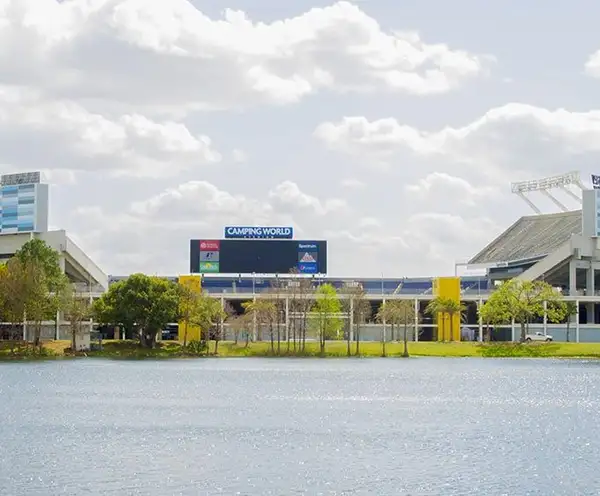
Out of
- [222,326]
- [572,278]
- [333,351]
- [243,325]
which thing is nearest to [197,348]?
[243,325]

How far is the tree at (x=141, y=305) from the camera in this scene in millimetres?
133000

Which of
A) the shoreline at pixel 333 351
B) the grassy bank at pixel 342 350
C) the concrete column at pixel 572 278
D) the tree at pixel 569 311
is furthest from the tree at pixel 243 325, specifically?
the concrete column at pixel 572 278

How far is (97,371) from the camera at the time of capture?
107m

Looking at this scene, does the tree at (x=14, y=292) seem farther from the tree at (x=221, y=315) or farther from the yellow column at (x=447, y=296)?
the yellow column at (x=447, y=296)

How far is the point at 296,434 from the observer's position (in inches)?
2259

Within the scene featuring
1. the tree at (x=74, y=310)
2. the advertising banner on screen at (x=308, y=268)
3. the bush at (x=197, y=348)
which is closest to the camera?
the tree at (x=74, y=310)

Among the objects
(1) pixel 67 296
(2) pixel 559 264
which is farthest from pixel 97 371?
(2) pixel 559 264

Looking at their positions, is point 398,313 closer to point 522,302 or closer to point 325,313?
point 325,313

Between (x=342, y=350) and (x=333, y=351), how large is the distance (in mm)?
1286

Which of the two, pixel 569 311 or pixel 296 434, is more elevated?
pixel 569 311

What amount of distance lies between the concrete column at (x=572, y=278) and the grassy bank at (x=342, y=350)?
1749 centimetres

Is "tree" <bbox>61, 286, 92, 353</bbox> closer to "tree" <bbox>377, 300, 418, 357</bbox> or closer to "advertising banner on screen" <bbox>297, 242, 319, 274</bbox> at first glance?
"advertising banner on screen" <bbox>297, 242, 319, 274</bbox>

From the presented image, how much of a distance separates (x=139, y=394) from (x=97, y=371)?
28347 mm

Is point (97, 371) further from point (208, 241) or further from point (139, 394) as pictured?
point (208, 241)
